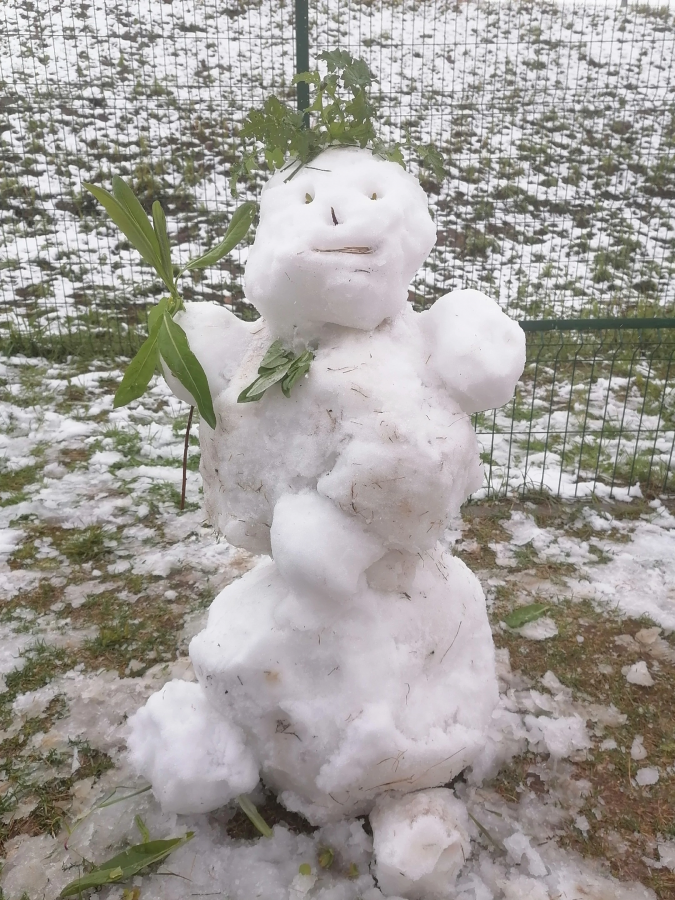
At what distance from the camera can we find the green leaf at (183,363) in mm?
1381

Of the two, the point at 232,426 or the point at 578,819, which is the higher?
the point at 232,426

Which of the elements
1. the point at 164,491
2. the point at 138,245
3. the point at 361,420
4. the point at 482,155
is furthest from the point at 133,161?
the point at 361,420

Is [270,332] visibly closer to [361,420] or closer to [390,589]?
[361,420]

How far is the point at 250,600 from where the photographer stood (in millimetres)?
1542

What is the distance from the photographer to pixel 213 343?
1.49m

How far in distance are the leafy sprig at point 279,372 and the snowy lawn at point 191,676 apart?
3.33ft

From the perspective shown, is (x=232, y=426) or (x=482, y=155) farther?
(x=482, y=155)

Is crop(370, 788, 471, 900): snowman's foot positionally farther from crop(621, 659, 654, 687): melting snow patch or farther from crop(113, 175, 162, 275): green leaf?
crop(113, 175, 162, 275): green leaf

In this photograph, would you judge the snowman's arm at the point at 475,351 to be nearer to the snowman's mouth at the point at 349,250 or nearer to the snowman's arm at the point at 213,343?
the snowman's mouth at the point at 349,250

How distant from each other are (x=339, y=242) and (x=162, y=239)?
430mm

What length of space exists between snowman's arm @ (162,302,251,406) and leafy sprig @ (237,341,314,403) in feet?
0.39

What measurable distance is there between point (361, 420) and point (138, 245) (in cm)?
63

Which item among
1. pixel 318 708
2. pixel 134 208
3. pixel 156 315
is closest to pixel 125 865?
pixel 318 708

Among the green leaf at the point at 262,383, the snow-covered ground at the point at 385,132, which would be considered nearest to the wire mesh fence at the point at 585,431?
the snow-covered ground at the point at 385,132
